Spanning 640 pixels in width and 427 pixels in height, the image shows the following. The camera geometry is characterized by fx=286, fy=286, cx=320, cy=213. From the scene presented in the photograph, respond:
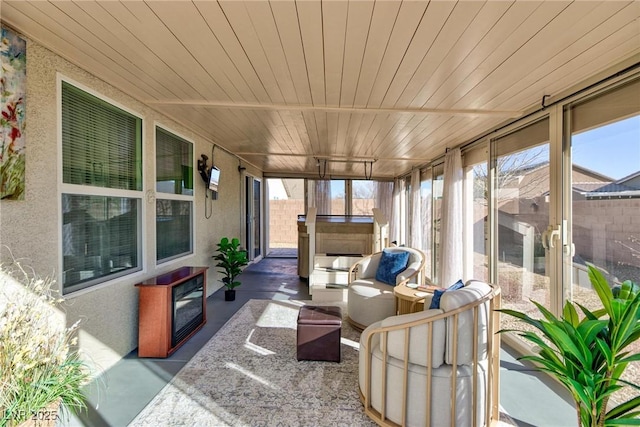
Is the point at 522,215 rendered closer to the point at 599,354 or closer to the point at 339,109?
the point at 599,354

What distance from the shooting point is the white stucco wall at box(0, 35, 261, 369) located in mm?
1769

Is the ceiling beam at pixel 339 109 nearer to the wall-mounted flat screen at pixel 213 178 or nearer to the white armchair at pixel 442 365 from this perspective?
the wall-mounted flat screen at pixel 213 178

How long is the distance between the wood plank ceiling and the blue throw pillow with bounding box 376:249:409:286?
170cm

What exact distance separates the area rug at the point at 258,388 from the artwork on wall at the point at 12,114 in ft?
5.34

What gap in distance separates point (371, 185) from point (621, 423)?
7789 millimetres

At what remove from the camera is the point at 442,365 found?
1.73 metres

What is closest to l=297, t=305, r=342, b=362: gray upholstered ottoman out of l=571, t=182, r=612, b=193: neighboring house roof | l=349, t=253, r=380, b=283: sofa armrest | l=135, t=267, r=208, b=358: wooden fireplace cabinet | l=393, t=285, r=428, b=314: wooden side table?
l=393, t=285, r=428, b=314: wooden side table

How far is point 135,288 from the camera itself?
8.97 feet

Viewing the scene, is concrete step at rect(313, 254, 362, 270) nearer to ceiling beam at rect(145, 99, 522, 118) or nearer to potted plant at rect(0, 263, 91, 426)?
ceiling beam at rect(145, 99, 522, 118)

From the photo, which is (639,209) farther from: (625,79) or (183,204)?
(183,204)

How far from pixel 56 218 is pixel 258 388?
1876mm

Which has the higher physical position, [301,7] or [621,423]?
[301,7]

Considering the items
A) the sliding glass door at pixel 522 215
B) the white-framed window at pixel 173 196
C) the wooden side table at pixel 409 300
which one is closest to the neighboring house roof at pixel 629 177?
the sliding glass door at pixel 522 215

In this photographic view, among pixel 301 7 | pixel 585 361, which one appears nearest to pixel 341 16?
pixel 301 7
